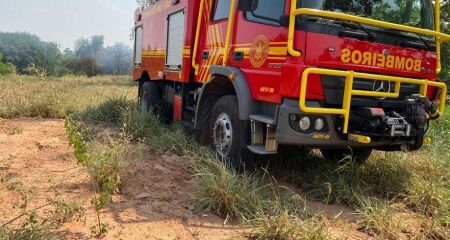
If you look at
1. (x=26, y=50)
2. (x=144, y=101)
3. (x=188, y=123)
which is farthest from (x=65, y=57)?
(x=188, y=123)

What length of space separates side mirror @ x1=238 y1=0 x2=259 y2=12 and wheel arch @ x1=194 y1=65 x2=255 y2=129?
29.2 inches

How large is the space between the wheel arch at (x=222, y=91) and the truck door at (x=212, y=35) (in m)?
0.23

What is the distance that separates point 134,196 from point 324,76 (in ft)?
7.25

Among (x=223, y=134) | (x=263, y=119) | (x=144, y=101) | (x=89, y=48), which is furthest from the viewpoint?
(x=89, y=48)

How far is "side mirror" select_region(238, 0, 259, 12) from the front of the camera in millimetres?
4719

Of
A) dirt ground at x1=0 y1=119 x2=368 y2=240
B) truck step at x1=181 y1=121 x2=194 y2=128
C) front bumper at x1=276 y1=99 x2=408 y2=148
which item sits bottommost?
dirt ground at x1=0 y1=119 x2=368 y2=240

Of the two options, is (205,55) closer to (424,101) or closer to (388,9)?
(388,9)

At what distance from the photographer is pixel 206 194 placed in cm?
427

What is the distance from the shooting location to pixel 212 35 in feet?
20.2

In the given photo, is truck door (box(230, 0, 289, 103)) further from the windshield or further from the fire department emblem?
the windshield

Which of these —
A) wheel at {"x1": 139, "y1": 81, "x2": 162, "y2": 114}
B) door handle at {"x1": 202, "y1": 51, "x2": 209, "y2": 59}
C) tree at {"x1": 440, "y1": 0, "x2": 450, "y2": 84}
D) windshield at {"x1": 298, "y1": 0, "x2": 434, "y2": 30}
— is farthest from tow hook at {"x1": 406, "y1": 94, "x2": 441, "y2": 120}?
wheel at {"x1": 139, "y1": 81, "x2": 162, "y2": 114}

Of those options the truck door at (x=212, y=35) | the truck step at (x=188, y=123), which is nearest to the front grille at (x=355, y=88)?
the truck door at (x=212, y=35)

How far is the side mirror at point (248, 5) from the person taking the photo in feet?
15.5

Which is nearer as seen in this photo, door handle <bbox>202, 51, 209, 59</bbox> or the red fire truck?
the red fire truck
